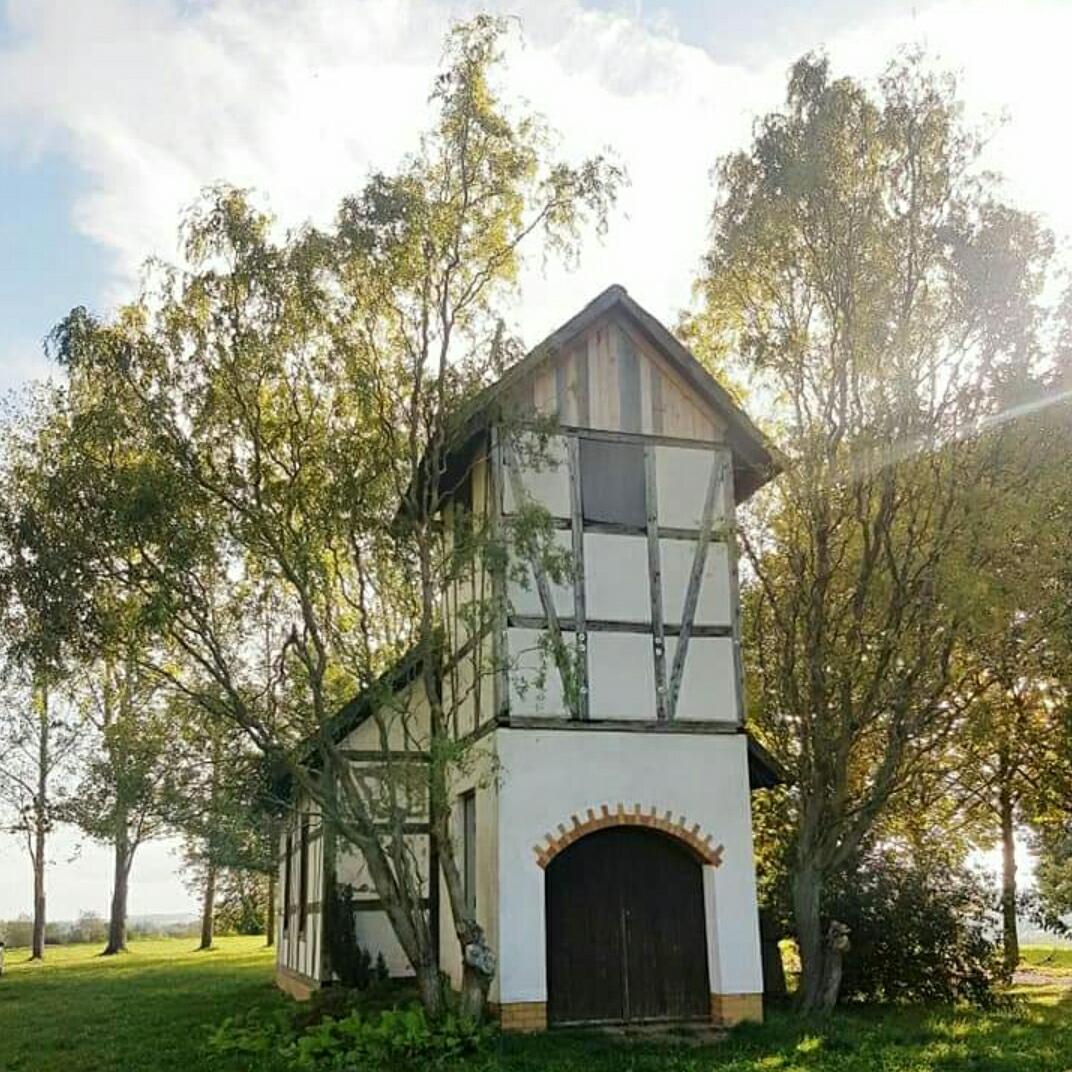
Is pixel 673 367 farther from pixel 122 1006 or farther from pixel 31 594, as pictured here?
pixel 122 1006

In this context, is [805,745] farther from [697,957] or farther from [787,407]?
[787,407]

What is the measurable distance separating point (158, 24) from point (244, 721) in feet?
21.8

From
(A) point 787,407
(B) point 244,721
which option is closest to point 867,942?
(A) point 787,407

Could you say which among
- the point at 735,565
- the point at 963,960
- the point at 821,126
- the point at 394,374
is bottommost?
the point at 963,960

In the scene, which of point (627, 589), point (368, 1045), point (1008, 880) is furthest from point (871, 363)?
point (1008, 880)

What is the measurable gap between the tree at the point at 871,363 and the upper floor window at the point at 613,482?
2509mm

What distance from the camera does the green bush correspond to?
10.7 metres

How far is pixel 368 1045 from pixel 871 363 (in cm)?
983

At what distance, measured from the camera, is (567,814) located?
1259 cm

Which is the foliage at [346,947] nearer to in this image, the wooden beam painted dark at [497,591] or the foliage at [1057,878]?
the wooden beam painted dark at [497,591]

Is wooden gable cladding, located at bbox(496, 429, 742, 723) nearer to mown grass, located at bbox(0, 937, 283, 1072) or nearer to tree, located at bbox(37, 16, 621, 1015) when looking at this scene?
tree, located at bbox(37, 16, 621, 1015)

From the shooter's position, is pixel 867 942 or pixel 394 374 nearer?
pixel 394 374

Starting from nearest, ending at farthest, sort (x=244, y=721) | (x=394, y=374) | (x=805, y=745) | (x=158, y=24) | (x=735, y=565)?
(x=158, y=24) → (x=244, y=721) → (x=394, y=374) → (x=735, y=565) → (x=805, y=745)

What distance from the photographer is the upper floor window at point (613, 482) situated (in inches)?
544
